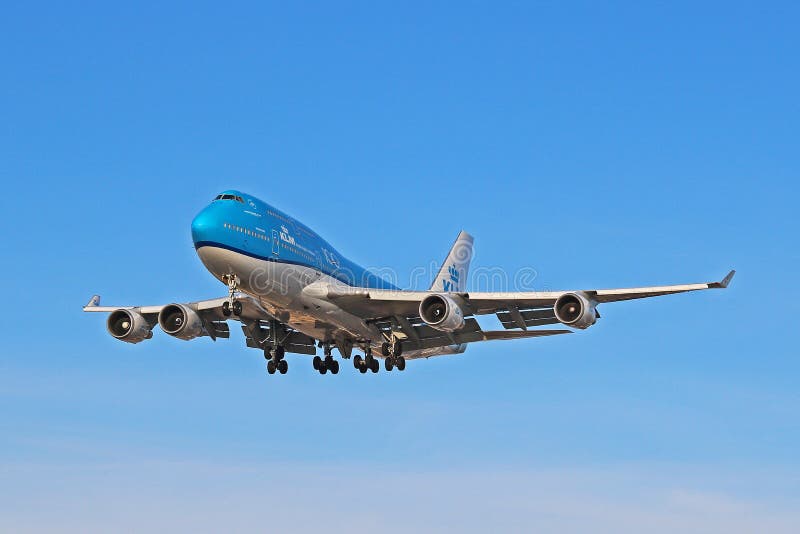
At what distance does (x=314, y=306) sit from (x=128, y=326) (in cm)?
1040

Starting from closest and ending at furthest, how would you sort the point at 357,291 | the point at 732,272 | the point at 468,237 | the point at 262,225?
1. the point at 732,272
2. the point at 262,225
3. the point at 357,291
4. the point at 468,237

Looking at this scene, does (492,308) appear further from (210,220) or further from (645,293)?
(210,220)

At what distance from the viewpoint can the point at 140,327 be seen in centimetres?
5297

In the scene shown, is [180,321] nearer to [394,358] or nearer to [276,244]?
[276,244]

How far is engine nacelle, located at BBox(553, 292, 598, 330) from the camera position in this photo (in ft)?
149

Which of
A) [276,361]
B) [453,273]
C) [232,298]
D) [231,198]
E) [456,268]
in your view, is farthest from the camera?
[456,268]

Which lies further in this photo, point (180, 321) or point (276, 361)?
point (276, 361)

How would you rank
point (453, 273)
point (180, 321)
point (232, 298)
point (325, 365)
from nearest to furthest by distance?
1. point (232, 298)
2. point (180, 321)
3. point (325, 365)
4. point (453, 273)

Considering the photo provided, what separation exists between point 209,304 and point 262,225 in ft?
24.9

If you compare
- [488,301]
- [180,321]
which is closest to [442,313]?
[488,301]

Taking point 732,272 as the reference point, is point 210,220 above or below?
above

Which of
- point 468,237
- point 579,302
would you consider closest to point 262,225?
point 579,302

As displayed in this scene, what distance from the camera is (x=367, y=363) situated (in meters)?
54.9

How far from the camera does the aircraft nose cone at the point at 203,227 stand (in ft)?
145
